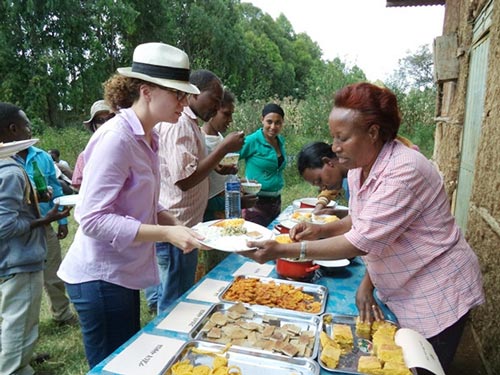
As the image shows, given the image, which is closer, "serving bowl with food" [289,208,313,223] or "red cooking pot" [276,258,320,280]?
"red cooking pot" [276,258,320,280]

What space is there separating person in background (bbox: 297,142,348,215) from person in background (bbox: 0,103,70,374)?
201 centimetres

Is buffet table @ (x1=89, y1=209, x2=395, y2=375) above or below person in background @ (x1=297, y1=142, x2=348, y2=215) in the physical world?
below

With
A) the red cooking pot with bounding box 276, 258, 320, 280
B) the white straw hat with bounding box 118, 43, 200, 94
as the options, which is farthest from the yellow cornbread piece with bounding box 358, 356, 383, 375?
the white straw hat with bounding box 118, 43, 200, 94

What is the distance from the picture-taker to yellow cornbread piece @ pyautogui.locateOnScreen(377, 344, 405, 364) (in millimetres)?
1217

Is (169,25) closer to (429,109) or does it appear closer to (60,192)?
(429,109)

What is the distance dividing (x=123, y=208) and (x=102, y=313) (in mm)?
489

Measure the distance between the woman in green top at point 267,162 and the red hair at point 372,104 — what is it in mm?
2702

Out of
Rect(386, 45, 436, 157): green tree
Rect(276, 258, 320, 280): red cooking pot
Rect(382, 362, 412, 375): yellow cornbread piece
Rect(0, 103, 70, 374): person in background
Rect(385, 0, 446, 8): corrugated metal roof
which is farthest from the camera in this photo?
Rect(386, 45, 436, 157): green tree

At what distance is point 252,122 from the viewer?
35.6 feet

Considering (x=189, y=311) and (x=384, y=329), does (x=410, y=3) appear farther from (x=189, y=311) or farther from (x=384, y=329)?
(x=189, y=311)

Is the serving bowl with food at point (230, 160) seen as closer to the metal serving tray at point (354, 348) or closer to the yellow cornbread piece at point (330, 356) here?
the metal serving tray at point (354, 348)

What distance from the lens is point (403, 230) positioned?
139 cm

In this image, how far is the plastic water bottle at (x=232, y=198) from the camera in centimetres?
280

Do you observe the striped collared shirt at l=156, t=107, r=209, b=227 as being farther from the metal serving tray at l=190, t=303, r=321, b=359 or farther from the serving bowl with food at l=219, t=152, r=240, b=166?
the metal serving tray at l=190, t=303, r=321, b=359
